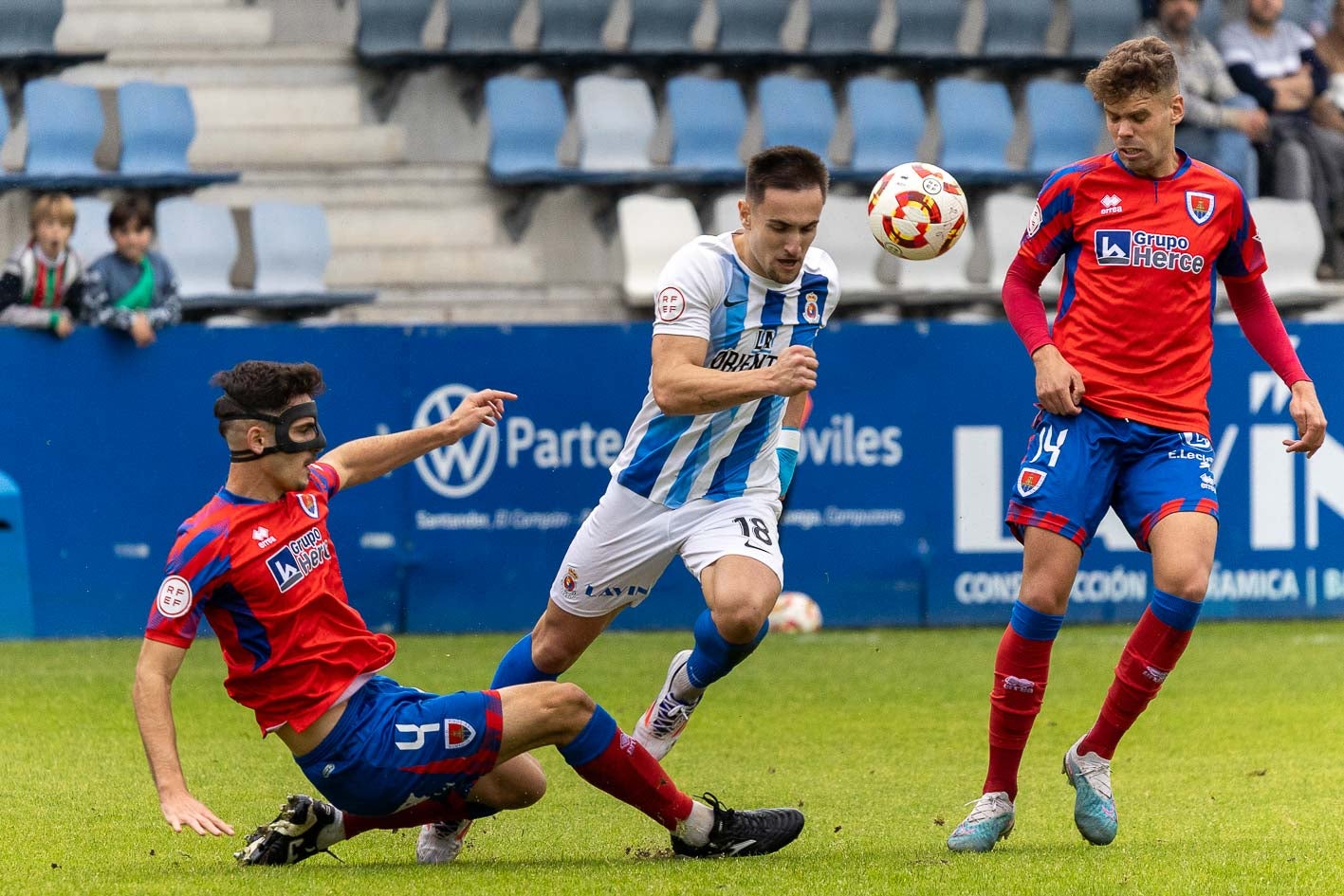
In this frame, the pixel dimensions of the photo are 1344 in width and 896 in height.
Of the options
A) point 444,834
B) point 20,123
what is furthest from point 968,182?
point 444,834

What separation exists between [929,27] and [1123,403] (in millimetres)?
11362

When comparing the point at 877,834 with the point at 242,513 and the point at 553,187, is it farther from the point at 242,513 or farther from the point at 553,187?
the point at 553,187

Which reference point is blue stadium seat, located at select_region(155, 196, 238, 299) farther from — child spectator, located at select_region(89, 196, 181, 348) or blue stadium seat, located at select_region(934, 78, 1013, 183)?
blue stadium seat, located at select_region(934, 78, 1013, 183)

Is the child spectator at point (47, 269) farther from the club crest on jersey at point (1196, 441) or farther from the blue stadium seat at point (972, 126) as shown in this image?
the blue stadium seat at point (972, 126)

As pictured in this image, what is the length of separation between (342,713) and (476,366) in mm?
5988

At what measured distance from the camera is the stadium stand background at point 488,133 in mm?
14664

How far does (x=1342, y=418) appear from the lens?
1130 cm

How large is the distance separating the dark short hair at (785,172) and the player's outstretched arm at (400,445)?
99 centimetres

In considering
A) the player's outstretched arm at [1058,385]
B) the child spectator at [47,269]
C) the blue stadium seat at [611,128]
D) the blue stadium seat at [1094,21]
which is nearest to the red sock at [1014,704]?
the player's outstretched arm at [1058,385]

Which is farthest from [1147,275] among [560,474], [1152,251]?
[560,474]

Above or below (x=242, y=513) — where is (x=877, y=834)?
below

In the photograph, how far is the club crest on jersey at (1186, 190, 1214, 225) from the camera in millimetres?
5621

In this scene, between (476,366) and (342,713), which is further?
(476,366)

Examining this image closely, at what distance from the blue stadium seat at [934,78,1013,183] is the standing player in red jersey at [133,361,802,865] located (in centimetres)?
1108
